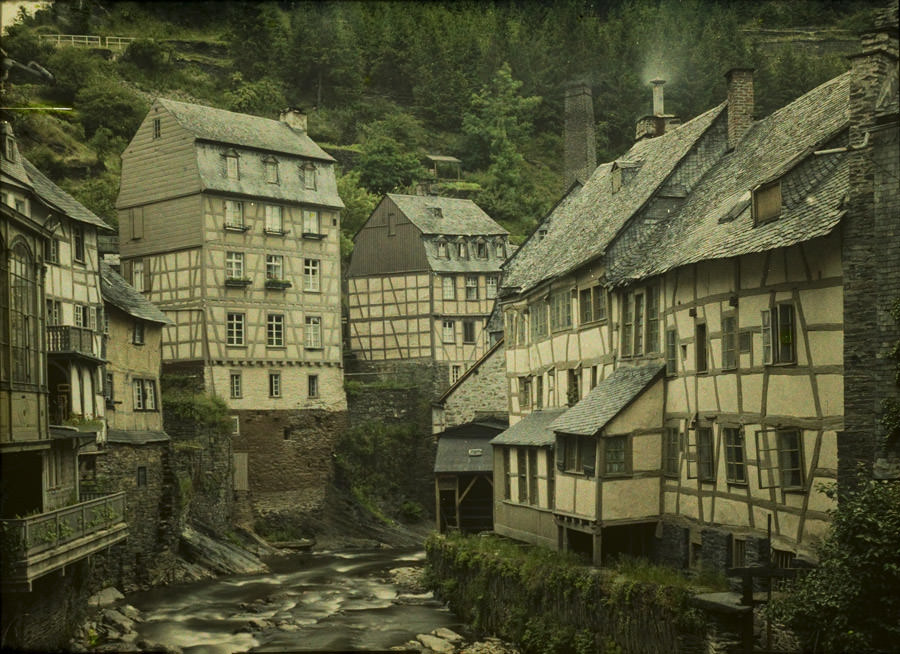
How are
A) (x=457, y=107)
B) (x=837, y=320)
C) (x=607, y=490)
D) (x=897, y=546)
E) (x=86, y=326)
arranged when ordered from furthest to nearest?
(x=457, y=107)
(x=86, y=326)
(x=607, y=490)
(x=837, y=320)
(x=897, y=546)

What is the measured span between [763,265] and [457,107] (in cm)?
7203

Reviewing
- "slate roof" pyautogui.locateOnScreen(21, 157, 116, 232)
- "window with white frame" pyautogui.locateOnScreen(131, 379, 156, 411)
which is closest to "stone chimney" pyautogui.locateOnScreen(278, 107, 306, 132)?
"window with white frame" pyautogui.locateOnScreen(131, 379, 156, 411)

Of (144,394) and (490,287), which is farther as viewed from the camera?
(490,287)

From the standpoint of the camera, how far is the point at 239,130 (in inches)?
2128

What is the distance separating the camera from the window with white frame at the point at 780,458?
23.0 metres

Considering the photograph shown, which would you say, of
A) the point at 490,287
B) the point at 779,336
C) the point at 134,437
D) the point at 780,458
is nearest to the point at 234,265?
the point at 134,437

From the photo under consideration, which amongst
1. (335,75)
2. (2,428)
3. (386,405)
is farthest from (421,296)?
(2,428)

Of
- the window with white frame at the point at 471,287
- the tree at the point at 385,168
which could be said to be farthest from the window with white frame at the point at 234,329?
the tree at the point at 385,168

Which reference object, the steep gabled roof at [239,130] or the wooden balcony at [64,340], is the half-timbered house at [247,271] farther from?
the wooden balcony at [64,340]

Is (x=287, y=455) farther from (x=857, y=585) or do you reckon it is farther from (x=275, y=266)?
(x=857, y=585)

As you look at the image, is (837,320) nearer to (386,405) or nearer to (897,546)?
(897,546)

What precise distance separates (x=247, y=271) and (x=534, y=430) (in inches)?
824

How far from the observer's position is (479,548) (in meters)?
34.2

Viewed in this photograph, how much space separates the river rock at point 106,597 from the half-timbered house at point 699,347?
1160 cm
